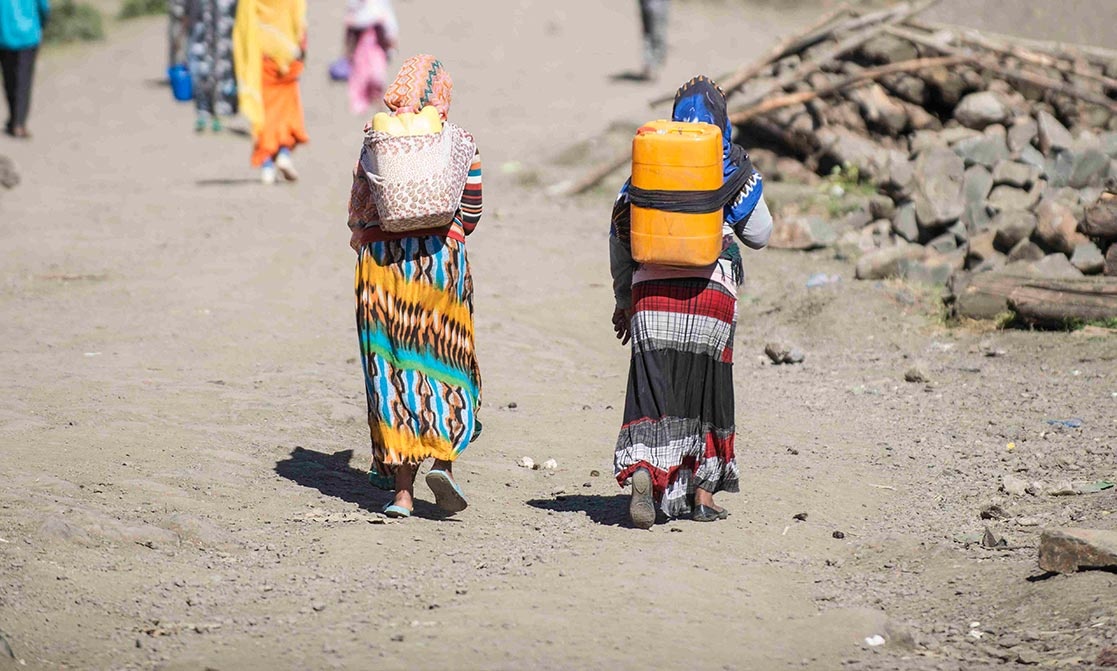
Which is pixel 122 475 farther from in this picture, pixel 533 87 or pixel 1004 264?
pixel 533 87

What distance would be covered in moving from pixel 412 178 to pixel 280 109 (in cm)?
722

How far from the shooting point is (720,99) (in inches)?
211

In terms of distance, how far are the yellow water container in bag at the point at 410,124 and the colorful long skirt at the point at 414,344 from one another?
41cm

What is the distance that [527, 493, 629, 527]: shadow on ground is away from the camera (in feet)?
18.6

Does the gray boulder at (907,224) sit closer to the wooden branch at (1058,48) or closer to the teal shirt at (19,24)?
the wooden branch at (1058,48)

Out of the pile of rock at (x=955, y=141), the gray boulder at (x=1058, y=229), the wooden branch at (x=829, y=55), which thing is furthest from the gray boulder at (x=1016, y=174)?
the wooden branch at (x=829, y=55)

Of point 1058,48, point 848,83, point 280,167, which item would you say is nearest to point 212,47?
point 280,167

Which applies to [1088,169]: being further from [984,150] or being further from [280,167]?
[280,167]

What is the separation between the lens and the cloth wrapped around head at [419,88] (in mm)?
5215

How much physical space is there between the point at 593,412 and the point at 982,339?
7.99ft

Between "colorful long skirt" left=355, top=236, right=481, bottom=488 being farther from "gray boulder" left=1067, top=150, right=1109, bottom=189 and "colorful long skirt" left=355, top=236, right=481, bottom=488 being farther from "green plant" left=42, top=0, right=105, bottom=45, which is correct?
"green plant" left=42, top=0, right=105, bottom=45

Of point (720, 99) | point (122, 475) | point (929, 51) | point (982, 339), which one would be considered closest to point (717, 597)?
point (720, 99)

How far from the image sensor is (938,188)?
990 cm

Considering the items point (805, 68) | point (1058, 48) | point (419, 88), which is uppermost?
point (419, 88)
